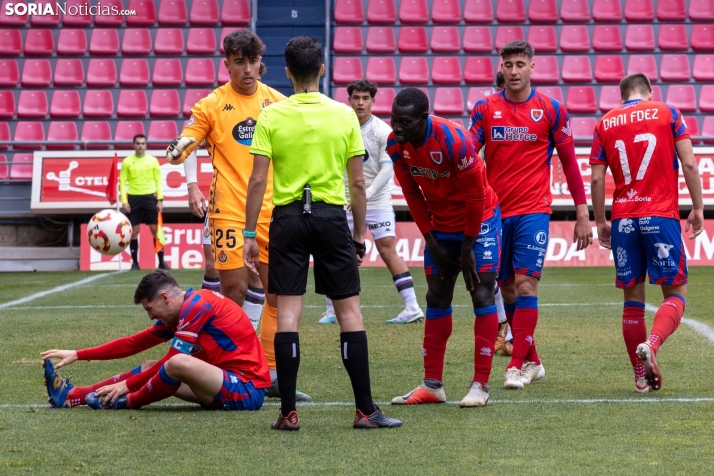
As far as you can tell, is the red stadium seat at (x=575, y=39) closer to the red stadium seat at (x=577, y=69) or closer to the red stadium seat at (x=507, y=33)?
the red stadium seat at (x=577, y=69)

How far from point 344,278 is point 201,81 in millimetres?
17079

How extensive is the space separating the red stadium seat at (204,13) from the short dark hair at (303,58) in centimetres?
1796

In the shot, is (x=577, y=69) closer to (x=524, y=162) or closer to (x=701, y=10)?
(x=701, y=10)

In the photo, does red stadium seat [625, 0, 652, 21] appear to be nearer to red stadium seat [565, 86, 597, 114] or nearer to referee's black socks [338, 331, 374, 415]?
red stadium seat [565, 86, 597, 114]

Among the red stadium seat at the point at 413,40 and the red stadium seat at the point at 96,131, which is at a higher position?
the red stadium seat at the point at 413,40

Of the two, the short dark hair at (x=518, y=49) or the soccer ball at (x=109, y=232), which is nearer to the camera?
the short dark hair at (x=518, y=49)

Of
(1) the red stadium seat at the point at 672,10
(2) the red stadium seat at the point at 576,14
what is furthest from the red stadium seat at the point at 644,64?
(2) the red stadium seat at the point at 576,14

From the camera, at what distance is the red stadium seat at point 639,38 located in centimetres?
2188

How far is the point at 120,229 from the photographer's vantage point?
1453cm

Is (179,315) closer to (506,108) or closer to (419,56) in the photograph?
(506,108)

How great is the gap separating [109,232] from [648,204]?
9.85 metres

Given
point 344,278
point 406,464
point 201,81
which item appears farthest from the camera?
point 201,81

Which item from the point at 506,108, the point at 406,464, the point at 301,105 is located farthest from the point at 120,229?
the point at 406,464

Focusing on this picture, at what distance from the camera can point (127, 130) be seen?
2083 centimetres
